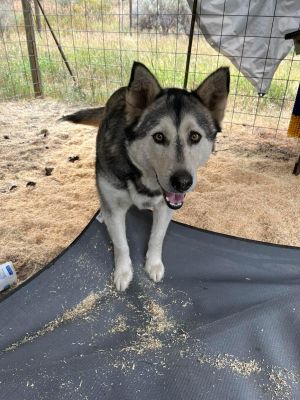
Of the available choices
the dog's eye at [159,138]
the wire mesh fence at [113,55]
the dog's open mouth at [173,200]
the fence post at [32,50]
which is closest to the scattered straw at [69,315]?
the dog's open mouth at [173,200]

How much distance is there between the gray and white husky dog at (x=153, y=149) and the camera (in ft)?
5.41

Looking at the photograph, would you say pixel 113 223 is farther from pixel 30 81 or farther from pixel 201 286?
pixel 30 81

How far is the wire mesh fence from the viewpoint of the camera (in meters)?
5.25

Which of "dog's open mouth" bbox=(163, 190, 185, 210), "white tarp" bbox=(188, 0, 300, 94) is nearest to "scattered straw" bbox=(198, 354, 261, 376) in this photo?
"dog's open mouth" bbox=(163, 190, 185, 210)

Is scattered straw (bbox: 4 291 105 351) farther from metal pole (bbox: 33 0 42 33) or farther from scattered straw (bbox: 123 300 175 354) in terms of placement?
metal pole (bbox: 33 0 42 33)

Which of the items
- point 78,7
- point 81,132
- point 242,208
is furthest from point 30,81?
point 242,208

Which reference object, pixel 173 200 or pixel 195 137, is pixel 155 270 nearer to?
pixel 173 200

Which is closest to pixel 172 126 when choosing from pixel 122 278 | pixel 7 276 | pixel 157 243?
pixel 157 243

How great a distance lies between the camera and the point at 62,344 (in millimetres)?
1609

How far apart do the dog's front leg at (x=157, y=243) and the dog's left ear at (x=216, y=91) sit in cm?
61

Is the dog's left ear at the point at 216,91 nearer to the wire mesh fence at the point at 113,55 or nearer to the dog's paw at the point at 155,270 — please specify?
the dog's paw at the point at 155,270

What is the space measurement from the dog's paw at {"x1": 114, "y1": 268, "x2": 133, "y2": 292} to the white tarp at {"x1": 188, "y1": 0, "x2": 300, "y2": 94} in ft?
11.7

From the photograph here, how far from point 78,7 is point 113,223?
200 inches

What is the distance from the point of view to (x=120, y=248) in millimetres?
2105
